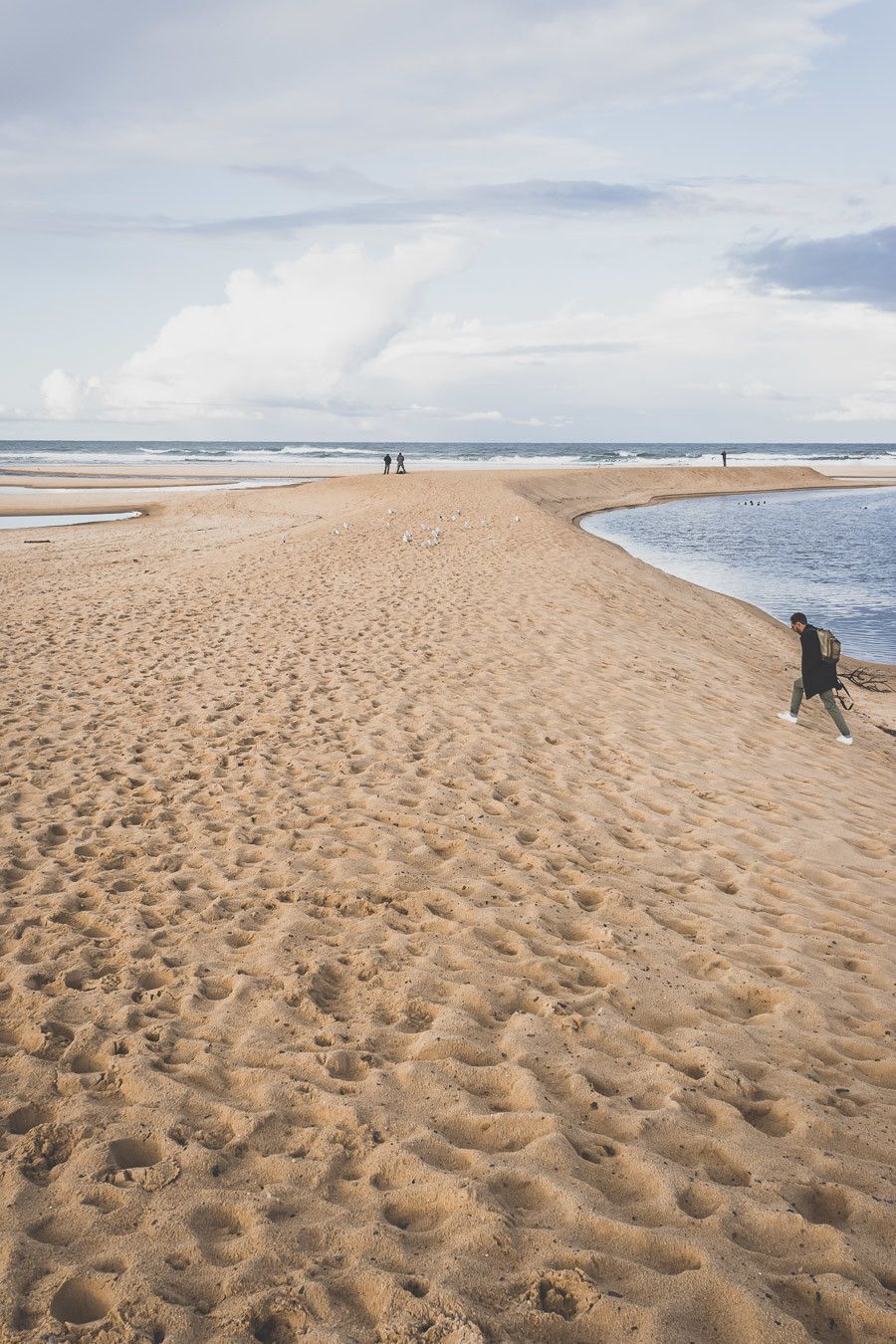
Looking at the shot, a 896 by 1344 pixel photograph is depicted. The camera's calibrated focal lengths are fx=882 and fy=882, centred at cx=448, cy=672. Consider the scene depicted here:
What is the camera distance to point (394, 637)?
12344 mm

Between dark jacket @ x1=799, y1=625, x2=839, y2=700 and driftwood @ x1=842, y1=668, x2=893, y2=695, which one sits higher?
dark jacket @ x1=799, y1=625, x2=839, y2=700

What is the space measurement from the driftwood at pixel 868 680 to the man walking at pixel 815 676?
362cm

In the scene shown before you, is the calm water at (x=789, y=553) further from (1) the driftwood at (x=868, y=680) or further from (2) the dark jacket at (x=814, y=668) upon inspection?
(2) the dark jacket at (x=814, y=668)

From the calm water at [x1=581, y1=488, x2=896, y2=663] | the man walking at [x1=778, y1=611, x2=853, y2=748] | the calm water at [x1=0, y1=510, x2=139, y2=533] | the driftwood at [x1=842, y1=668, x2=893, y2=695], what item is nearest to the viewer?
the man walking at [x1=778, y1=611, x2=853, y2=748]

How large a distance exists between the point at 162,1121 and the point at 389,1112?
0.91 m

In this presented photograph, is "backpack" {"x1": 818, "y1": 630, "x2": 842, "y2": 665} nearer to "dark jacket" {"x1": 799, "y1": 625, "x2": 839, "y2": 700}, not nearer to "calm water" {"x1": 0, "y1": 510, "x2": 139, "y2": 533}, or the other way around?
"dark jacket" {"x1": 799, "y1": 625, "x2": 839, "y2": 700}

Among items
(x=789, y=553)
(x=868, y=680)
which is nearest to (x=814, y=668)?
(x=868, y=680)

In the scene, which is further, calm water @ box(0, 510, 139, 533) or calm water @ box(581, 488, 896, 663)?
calm water @ box(0, 510, 139, 533)

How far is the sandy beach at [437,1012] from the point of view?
2887 mm

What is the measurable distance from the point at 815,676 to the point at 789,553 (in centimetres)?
2213

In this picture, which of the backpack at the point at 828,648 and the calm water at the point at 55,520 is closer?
the backpack at the point at 828,648

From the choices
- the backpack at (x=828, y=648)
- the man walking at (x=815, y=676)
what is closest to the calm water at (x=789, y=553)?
the man walking at (x=815, y=676)

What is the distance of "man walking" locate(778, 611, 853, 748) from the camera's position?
10.2 meters

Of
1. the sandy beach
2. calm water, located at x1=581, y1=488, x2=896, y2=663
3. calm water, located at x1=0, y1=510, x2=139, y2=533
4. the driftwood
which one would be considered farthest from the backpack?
calm water, located at x1=0, y1=510, x2=139, y2=533
